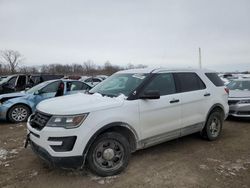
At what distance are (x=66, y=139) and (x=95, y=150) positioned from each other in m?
0.52

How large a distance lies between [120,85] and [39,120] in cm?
167

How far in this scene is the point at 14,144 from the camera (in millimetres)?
5473

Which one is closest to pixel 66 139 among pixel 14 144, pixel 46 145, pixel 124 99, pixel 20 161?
pixel 46 145

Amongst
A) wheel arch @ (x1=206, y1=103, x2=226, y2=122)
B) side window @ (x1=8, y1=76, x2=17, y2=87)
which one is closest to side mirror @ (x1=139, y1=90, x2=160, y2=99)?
wheel arch @ (x1=206, y1=103, x2=226, y2=122)

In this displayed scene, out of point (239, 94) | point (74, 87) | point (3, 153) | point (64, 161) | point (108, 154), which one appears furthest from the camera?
point (74, 87)

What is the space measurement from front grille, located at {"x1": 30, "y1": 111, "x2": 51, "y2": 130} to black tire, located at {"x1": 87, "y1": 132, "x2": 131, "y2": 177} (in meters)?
0.81

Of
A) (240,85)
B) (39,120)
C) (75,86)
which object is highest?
(75,86)

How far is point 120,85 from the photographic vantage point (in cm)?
462

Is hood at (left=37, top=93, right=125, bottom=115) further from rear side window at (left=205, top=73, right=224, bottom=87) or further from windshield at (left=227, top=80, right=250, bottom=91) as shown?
windshield at (left=227, top=80, right=250, bottom=91)

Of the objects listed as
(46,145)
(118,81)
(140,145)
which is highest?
(118,81)

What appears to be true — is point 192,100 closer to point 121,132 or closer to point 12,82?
point 121,132

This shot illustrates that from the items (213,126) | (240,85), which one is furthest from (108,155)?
(240,85)

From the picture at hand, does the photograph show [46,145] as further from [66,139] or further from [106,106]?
[106,106]

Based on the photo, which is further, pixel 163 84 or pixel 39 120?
pixel 163 84
